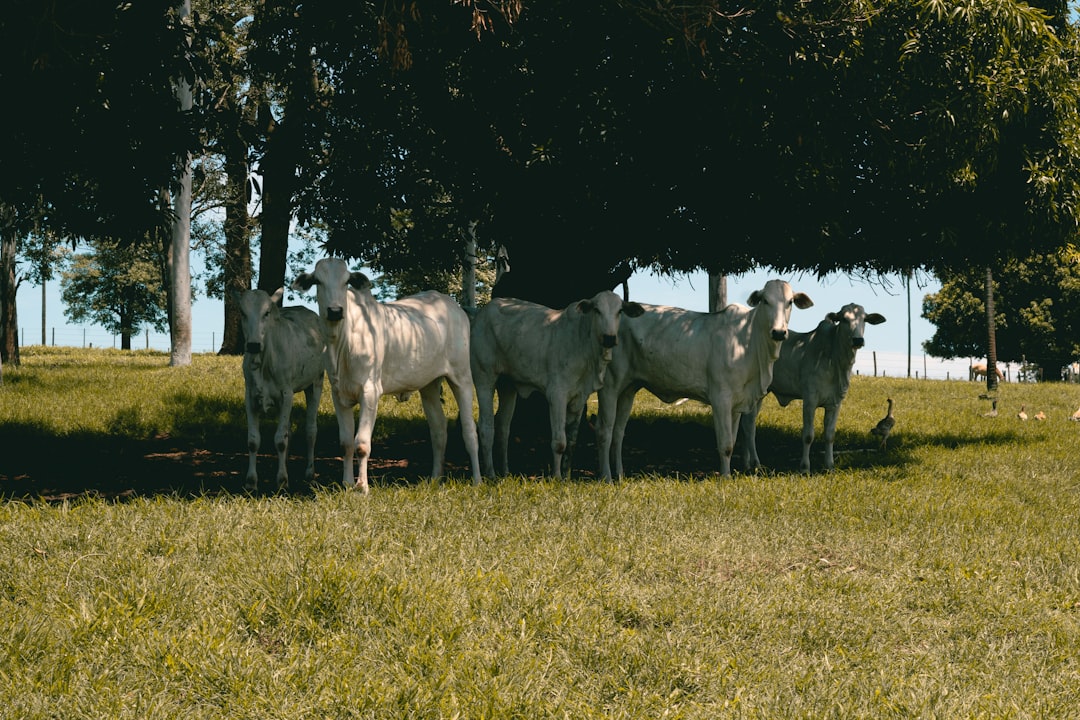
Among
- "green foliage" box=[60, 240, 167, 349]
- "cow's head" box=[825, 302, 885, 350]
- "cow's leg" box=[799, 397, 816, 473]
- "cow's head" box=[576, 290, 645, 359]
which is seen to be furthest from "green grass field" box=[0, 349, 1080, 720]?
"green foliage" box=[60, 240, 167, 349]

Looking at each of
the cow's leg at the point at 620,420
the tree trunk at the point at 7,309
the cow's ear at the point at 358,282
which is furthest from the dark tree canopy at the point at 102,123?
the tree trunk at the point at 7,309

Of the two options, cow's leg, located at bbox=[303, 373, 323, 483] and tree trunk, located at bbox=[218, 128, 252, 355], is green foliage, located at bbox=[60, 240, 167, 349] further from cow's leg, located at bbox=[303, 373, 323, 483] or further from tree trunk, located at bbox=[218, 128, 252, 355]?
cow's leg, located at bbox=[303, 373, 323, 483]

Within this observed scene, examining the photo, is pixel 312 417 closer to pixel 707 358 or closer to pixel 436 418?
pixel 436 418

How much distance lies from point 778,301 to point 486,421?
377cm

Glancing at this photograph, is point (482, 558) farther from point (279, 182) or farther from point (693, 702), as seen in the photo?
point (279, 182)

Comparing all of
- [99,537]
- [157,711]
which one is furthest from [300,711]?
[99,537]

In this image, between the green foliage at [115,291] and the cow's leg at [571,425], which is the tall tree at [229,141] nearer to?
the cow's leg at [571,425]

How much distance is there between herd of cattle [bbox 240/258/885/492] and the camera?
10102mm

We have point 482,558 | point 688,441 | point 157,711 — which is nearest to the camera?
point 157,711

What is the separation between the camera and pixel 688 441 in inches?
653

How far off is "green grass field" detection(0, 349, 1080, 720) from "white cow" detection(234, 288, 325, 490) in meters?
0.63

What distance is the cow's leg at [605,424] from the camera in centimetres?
1202

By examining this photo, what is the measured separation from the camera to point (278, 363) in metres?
11.1

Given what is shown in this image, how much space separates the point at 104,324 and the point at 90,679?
70.5 m
